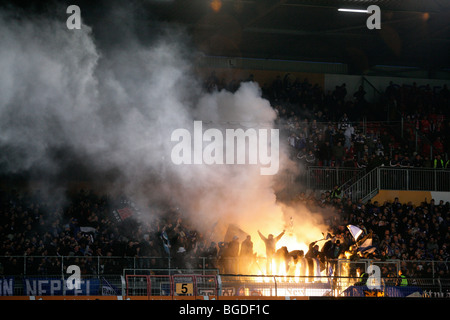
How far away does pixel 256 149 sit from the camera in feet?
72.7

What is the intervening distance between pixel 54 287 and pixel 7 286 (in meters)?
0.97

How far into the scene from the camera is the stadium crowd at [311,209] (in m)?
17.4

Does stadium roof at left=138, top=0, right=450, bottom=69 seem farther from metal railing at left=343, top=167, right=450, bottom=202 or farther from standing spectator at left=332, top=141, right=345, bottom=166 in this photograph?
metal railing at left=343, top=167, right=450, bottom=202

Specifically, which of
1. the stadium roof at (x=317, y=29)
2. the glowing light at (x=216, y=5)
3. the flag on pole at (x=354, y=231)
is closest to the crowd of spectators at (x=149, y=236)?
the flag on pole at (x=354, y=231)

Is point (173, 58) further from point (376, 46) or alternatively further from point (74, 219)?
point (376, 46)

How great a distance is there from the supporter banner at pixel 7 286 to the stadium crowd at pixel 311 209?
104cm

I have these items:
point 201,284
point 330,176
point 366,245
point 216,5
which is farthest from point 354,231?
point 216,5

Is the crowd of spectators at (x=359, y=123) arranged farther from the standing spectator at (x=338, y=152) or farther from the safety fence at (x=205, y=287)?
the safety fence at (x=205, y=287)

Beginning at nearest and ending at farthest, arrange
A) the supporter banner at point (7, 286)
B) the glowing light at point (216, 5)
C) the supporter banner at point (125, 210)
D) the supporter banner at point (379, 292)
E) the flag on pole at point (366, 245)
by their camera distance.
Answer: the supporter banner at point (7, 286)
the supporter banner at point (379, 292)
the flag on pole at point (366, 245)
the supporter banner at point (125, 210)
the glowing light at point (216, 5)

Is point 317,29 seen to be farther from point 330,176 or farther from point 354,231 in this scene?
point 354,231

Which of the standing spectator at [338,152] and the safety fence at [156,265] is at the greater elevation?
the standing spectator at [338,152]

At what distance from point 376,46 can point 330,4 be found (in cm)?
573

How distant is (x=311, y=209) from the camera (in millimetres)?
21594
